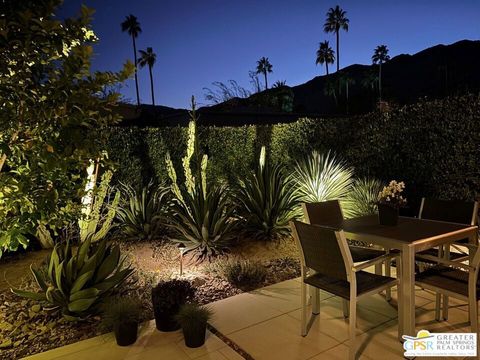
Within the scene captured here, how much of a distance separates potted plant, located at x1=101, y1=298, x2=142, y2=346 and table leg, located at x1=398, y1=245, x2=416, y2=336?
6.43ft

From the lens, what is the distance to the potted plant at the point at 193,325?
258 cm

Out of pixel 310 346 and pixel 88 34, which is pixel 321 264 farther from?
pixel 88 34

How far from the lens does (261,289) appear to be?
367 cm

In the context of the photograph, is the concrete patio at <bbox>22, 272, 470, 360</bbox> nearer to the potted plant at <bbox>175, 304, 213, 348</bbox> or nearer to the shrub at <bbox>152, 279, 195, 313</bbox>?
the potted plant at <bbox>175, 304, 213, 348</bbox>

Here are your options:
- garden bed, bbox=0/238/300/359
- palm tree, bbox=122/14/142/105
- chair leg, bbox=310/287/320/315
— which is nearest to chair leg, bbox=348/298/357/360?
chair leg, bbox=310/287/320/315

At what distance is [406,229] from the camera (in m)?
2.84

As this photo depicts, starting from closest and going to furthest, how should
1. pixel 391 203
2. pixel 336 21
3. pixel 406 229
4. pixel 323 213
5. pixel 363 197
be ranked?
pixel 406 229
pixel 391 203
pixel 323 213
pixel 363 197
pixel 336 21

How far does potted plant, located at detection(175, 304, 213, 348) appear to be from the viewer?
102 inches

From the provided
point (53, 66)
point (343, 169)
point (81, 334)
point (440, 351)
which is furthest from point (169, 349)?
point (343, 169)

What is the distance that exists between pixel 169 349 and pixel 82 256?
1.19 meters

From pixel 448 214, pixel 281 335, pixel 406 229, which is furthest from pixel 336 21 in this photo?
pixel 281 335

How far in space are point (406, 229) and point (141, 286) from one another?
267 cm

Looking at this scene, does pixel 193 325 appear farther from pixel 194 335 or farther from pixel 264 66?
pixel 264 66

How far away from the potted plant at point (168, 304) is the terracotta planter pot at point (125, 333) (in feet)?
0.72
